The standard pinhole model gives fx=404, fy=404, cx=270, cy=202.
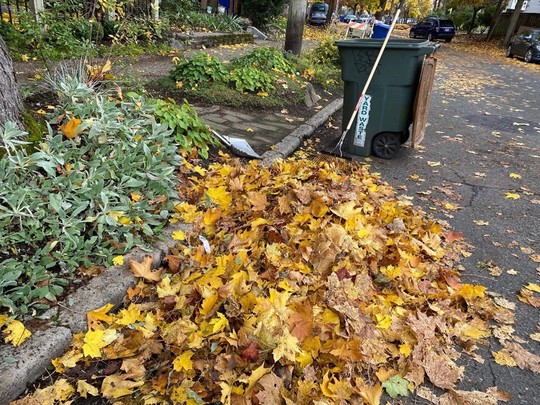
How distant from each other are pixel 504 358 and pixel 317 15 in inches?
1237

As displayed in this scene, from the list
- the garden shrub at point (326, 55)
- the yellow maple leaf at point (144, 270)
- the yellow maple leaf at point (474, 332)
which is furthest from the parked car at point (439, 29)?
the yellow maple leaf at point (144, 270)

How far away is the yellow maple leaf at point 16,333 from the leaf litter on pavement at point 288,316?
0.20 meters

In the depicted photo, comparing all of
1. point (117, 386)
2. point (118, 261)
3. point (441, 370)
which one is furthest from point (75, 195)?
point (441, 370)

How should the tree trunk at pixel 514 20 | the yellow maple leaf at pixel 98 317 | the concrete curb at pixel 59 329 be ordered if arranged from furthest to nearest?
the tree trunk at pixel 514 20 < the yellow maple leaf at pixel 98 317 < the concrete curb at pixel 59 329

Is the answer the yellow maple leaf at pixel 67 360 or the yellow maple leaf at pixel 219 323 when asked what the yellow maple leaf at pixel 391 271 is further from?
the yellow maple leaf at pixel 67 360

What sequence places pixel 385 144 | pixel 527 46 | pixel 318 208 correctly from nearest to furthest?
1. pixel 318 208
2. pixel 385 144
3. pixel 527 46

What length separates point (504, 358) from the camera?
2119 mm

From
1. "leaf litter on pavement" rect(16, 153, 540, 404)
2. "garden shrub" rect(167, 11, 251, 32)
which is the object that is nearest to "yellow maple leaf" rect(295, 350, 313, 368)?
"leaf litter on pavement" rect(16, 153, 540, 404)

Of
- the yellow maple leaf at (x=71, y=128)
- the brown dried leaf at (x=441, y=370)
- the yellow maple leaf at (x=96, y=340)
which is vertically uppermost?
the yellow maple leaf at (x=71, y=128)

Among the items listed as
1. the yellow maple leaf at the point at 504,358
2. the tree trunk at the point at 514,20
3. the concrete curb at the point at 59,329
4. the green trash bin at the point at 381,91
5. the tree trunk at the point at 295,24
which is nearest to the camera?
the concrete curb at the point at 59,329

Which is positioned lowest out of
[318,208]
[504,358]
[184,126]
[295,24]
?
[504,358]

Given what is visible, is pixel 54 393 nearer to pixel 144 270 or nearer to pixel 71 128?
pixel 144 270

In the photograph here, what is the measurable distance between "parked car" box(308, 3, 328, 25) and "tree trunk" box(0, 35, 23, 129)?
29.1 m

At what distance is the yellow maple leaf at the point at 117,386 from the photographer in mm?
1704
